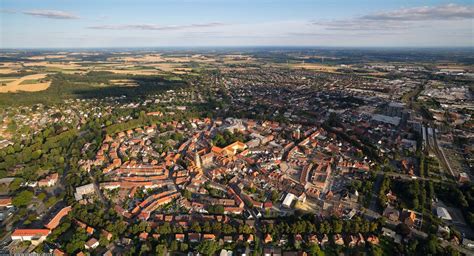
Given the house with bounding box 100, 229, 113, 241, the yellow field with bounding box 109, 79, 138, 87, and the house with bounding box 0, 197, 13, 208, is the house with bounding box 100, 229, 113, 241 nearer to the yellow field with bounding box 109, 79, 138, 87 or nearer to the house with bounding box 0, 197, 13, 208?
the house with bounding box 0, 197, 13, 208

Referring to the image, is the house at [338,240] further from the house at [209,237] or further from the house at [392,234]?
the house at [209,237]

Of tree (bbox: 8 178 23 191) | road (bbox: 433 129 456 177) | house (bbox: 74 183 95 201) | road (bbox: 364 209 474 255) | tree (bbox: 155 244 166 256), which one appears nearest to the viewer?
tree (bbox: 155 244 166 256)

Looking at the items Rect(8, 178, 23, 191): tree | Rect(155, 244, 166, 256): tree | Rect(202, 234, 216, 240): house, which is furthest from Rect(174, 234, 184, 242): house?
Rect(8, 178, 23, 191): tree

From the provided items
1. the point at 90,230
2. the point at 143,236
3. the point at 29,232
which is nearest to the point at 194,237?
the point at 143,236

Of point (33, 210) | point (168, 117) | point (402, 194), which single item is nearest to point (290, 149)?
point (402, 194)

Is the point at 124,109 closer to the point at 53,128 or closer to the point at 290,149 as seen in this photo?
the point at 53,128

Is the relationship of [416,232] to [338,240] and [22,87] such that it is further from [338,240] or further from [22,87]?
[22,87]
